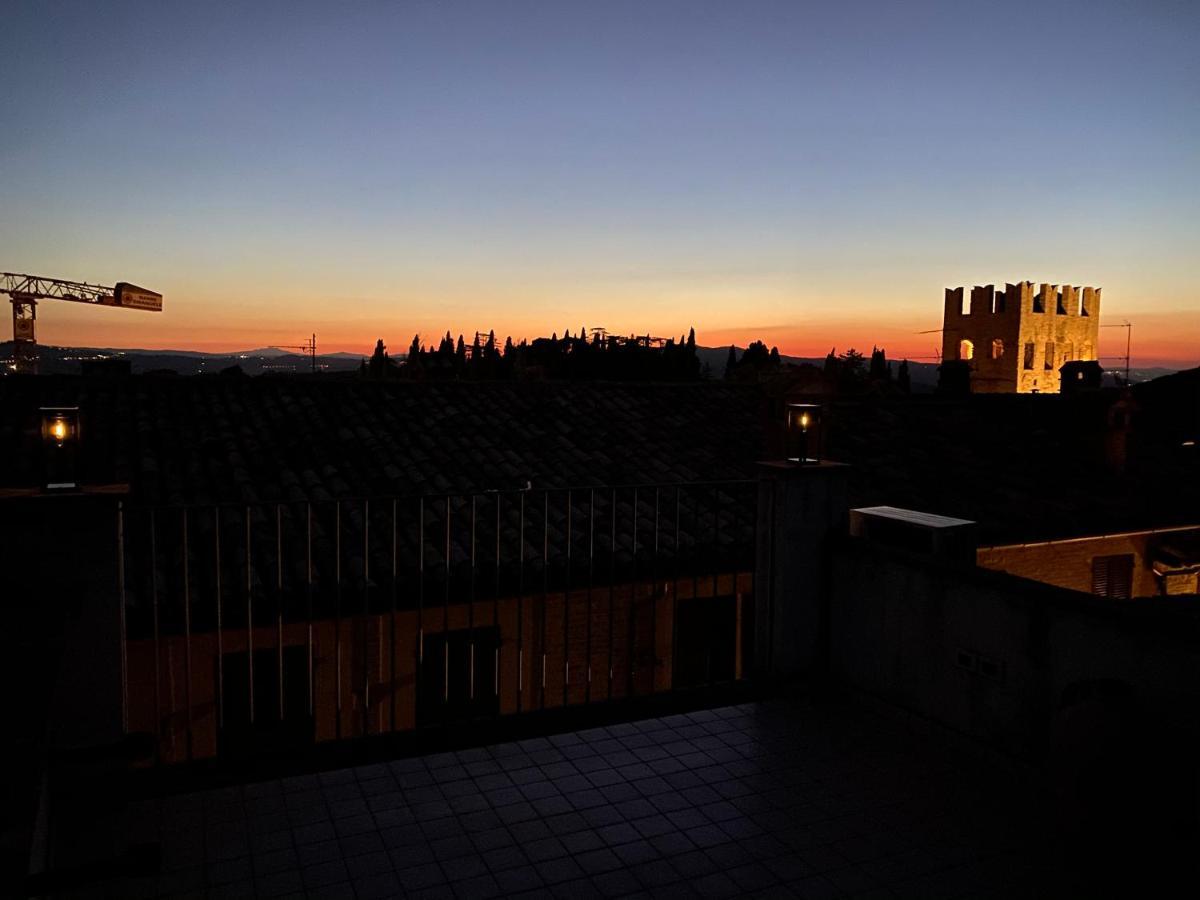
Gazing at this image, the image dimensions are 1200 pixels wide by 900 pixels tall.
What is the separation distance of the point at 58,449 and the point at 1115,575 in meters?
13.9

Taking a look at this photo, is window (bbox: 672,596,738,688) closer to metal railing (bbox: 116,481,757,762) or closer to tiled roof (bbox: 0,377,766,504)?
metal railing (bbox: 116,481,757,762)

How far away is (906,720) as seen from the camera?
4.50 m

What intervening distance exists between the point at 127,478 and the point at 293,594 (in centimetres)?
303

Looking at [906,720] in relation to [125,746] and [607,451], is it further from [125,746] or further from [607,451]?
[607,451]

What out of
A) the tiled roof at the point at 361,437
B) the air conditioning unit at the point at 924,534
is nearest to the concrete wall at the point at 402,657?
the tiled roof at the point at 361,437

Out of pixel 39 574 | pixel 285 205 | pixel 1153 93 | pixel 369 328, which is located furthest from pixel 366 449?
pixel 369 328

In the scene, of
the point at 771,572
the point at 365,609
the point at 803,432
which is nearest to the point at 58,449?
the point at 365,609

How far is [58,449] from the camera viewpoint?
3.53 m

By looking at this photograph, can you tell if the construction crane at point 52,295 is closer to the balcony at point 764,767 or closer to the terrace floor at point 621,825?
the balcony at point 764,767

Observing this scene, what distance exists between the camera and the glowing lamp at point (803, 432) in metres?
5.15

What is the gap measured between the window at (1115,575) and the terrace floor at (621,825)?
10066 millimetres

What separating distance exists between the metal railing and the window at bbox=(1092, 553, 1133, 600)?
19.5 ft

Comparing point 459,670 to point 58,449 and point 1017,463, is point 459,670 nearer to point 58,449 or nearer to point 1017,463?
point 58,449

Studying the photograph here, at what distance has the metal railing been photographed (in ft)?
23.2
